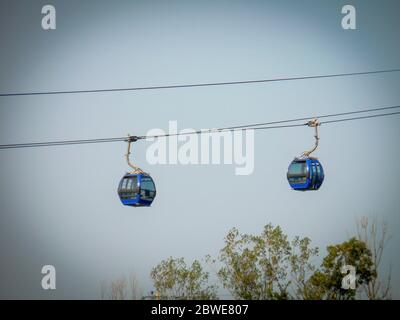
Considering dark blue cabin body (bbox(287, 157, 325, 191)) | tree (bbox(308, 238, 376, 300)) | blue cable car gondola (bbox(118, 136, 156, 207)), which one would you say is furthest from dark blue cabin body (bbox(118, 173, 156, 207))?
tree (bbox(308, 238, 376, 300))

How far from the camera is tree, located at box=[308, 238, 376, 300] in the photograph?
4572cm

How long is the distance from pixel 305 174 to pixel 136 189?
7235 mm

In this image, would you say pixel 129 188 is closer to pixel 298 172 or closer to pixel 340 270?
pixel 298 172

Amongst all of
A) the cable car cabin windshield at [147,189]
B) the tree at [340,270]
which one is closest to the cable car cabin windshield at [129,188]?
the cable car cabin windshield at [147,189]

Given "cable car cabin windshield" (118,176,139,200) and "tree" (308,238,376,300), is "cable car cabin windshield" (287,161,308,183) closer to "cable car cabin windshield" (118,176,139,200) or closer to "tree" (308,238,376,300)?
"cable car cabin windshield" (118,176,139,200)

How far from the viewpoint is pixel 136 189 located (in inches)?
1121

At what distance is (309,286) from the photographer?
4853 cm

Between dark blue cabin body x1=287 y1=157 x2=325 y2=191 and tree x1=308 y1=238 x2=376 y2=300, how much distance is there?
1928 centimetres

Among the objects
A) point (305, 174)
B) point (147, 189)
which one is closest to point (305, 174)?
point (305, 174)

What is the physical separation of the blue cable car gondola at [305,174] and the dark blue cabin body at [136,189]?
20.3 ft
